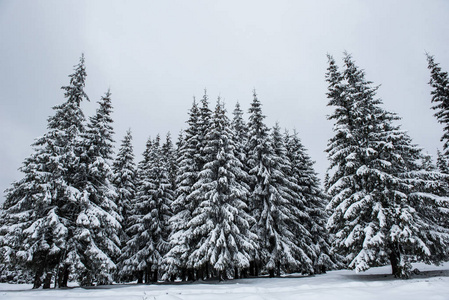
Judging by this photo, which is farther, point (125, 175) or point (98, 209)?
point (125, 175)

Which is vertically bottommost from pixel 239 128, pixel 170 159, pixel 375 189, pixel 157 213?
pixel 375 189

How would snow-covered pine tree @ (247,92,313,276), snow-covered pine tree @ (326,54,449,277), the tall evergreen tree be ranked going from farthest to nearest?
the tall evergreen tree < snow-covered pine tree @ (247,92,313,276) < snow-covered pine tree @ (326,54,449,277)

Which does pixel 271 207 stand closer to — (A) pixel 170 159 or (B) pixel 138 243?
(B) pixel 138 243

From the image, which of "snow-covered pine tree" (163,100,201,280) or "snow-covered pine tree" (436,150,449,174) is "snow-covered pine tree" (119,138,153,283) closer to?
"snow-covered pine tree" (163,100,201,280)

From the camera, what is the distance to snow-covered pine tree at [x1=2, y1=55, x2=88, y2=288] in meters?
16.0

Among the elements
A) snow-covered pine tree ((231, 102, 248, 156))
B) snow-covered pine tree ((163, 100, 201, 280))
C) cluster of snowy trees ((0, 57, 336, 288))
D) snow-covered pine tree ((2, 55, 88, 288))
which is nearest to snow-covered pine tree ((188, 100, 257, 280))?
cluster of snowy trees ((0, 57, 336, 288))

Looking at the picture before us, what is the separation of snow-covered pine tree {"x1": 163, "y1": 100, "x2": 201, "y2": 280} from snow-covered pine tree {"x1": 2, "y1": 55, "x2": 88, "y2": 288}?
6563mm

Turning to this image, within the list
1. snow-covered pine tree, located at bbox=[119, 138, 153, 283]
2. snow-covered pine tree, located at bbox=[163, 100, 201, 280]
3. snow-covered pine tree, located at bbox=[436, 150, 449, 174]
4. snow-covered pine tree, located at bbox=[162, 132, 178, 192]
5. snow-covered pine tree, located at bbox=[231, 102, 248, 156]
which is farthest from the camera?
snow-covered pine tree, located at bbox=[436, 150, 449, 174]

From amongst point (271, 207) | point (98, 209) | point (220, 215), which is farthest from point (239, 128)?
point (98, 209)

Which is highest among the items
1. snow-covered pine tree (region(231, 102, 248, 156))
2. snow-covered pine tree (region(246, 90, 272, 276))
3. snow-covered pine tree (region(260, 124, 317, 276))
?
snow-covered pine tree (region(231, 102, 248, 156))

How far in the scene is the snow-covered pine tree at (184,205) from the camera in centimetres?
1895

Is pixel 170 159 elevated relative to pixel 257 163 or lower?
elevated

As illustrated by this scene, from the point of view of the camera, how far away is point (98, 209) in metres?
18.1

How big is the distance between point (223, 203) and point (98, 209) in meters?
9.54
